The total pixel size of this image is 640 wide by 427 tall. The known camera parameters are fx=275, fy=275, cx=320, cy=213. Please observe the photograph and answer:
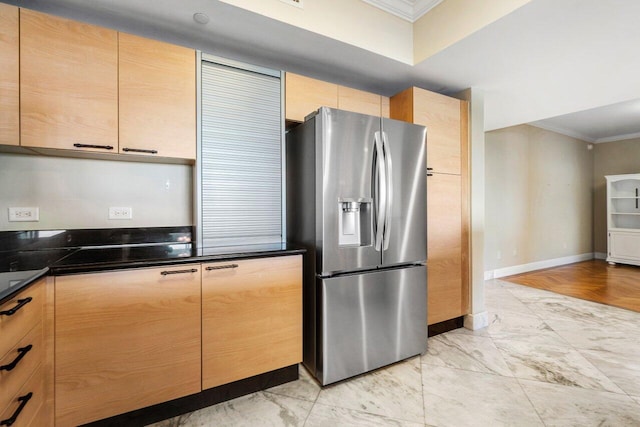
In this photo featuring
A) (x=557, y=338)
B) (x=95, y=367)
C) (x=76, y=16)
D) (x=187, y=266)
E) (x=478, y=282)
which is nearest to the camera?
(x=95, y=367)

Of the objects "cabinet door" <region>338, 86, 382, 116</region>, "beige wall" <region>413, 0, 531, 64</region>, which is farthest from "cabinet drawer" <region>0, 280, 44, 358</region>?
"beige wall" <region>413, 0, 531, 64</region>

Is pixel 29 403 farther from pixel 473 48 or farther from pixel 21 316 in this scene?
pixel 473 48

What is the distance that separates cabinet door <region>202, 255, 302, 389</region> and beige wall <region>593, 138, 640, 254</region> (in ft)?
25.8

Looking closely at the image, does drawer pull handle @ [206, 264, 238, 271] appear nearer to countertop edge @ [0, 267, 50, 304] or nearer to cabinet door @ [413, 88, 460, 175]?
countertop edge @ [0, 267, 50, 304]

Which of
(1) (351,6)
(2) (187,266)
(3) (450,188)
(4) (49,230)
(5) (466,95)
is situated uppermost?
(1) (351,6)

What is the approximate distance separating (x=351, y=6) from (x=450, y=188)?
1.76 meters

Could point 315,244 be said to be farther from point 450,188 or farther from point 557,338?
point 557,338

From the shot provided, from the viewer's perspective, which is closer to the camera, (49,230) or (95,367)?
(95,367)

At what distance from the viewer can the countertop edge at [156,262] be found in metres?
1.25

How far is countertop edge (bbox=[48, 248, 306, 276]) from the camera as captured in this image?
1.25m

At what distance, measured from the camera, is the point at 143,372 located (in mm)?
1416

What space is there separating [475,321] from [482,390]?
1.03m

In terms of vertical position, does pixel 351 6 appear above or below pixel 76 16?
above

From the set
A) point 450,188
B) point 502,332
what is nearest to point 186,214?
point 450,188
